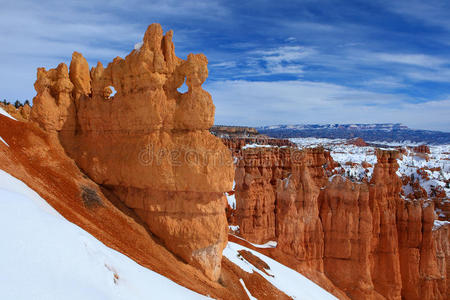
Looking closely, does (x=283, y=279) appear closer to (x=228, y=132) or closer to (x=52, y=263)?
(x=52, y=263)

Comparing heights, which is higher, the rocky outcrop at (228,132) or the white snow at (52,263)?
the rocky outcrop at (228,132)

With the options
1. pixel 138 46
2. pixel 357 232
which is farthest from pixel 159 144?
pixel 357 232

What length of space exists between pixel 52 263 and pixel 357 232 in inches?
1083

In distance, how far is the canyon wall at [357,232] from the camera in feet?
93.4

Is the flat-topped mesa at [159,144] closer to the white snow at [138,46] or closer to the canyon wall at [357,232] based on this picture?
the white snow at [138,46]

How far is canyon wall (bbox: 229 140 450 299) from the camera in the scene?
28453 mm

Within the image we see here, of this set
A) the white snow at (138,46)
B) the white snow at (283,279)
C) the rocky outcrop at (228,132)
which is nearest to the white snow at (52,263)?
the white snow at (138,46)

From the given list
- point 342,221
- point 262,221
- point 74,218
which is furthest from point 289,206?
point 74,218

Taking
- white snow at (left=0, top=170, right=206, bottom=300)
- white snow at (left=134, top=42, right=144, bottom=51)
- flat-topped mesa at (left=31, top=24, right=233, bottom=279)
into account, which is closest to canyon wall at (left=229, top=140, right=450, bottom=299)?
flat-topped mesa at (left=31, top=24, right=233, bottom=279)

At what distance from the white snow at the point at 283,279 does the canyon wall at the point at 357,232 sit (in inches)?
152

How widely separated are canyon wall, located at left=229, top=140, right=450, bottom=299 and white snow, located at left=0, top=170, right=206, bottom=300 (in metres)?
20.5

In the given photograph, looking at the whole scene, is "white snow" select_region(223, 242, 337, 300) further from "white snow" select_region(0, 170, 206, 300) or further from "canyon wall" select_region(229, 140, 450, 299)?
"white snow" select_region(0, 170, 206, 300)

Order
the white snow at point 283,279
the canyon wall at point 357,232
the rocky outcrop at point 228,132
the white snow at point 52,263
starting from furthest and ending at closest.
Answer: the rocky outcrop at point 228,132
the canyon wall at point 357,232
the white snow at point 283,279
the white snow at point 52,263

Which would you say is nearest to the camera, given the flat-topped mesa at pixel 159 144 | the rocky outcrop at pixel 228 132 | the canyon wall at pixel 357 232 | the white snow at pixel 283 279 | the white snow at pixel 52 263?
the white snow at pixel 52 263
